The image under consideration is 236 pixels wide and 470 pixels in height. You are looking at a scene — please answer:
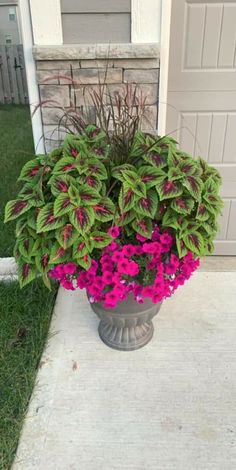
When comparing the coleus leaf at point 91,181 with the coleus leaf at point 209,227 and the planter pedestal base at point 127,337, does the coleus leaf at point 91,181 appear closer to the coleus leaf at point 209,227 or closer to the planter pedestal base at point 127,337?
the coleus leaf at point 209,227

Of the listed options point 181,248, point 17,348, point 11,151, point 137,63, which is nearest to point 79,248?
point 181,248

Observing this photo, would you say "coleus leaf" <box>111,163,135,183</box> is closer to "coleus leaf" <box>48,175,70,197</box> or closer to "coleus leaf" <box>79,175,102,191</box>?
"coleus leaf" <box>79,175,102,191</box>

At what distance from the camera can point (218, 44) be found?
244cm

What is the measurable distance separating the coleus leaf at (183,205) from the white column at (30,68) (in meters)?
1.08

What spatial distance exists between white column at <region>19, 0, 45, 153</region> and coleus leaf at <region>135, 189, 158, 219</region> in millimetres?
991

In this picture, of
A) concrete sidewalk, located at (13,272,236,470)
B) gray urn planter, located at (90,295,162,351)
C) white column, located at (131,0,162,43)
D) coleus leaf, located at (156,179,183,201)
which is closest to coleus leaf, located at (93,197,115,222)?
coleus leaf, located at (156,179,183,201)

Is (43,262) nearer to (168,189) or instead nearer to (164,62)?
(168,189)

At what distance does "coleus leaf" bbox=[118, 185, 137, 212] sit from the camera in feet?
5.69

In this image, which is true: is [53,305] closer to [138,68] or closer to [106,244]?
[106,244]

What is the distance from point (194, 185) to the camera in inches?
70.7

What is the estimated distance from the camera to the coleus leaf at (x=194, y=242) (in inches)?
70.6

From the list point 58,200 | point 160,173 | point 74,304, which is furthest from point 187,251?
point 74,304

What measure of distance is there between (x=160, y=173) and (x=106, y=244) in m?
0.39

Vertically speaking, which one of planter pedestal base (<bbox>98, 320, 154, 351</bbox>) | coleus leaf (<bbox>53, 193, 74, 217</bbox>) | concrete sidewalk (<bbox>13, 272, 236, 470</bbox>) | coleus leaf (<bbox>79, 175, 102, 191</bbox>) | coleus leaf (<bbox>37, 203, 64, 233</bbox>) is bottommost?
concrete sidewalk (<bbox>13, 272, 236, 470</bbox>)
